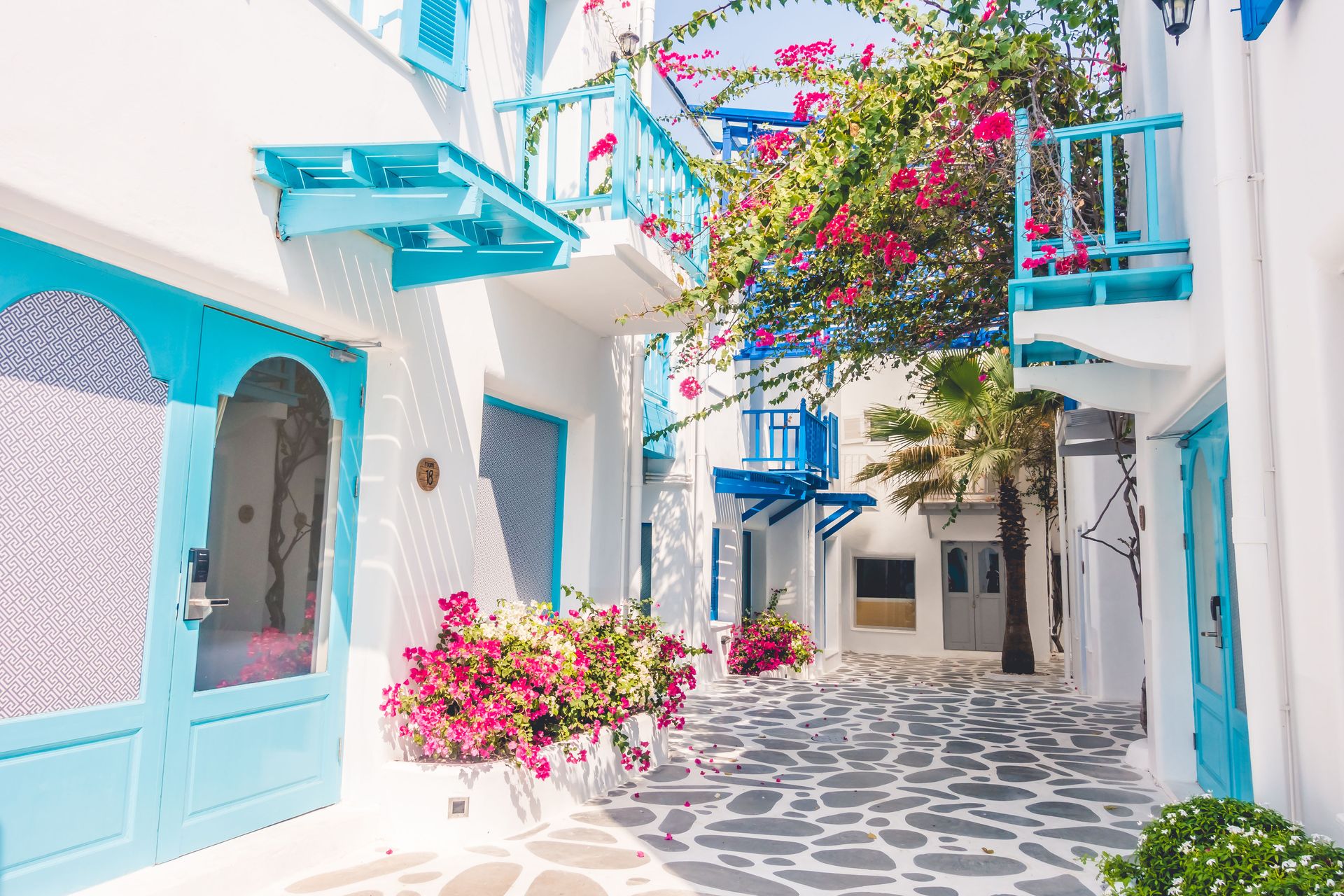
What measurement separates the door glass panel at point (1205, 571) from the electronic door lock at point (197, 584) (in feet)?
17.8

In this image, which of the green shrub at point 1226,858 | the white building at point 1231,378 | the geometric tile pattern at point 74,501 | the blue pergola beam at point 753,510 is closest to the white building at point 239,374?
the geometric tile pattern at point 74,501

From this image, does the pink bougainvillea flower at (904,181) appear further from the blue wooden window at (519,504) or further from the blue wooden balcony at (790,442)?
the blue wooden balcony at (790,442)

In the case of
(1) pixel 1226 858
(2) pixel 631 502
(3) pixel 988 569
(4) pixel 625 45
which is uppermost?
(4) pixel 625 45

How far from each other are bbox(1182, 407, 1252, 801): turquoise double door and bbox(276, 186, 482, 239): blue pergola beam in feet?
12.6

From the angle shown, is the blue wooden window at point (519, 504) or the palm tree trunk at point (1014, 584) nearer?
the blue wooden window at point (519, 504)

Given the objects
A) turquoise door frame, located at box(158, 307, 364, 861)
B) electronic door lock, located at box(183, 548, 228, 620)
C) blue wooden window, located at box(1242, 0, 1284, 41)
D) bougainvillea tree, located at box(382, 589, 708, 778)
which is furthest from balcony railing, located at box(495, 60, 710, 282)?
blue wooden window, located at box(1242, 0, 1284, 41)

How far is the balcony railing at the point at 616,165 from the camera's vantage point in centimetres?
589

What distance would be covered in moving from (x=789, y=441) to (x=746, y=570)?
2.34 m

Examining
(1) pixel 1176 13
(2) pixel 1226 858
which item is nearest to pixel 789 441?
(1) pixel 1176 13

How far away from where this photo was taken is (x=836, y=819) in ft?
18.4

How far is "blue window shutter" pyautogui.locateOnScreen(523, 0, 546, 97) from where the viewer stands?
24.3 feet

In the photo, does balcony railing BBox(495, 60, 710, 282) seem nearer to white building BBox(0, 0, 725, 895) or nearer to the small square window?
white building BBox(0, 0, 725, 895)

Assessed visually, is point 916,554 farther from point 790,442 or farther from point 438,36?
point 438,36

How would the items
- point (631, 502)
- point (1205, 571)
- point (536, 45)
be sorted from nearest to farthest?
point (1205, 571), point (536, 45), point (631, 502)
